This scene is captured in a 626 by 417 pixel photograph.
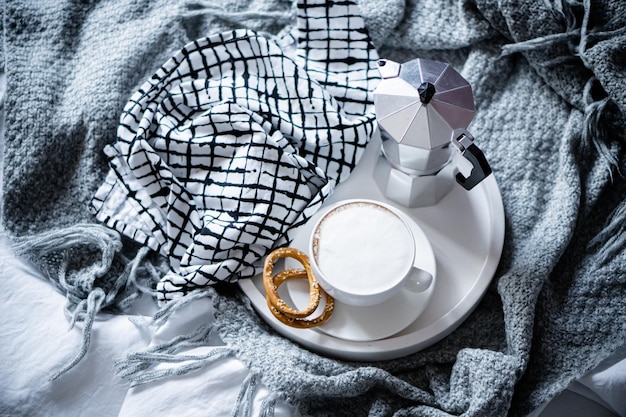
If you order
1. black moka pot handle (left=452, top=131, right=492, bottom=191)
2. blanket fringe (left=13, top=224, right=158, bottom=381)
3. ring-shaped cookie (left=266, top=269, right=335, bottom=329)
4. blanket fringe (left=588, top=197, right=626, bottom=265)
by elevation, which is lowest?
blanket fringe (left=588, top=197, right=626, bottom=265)

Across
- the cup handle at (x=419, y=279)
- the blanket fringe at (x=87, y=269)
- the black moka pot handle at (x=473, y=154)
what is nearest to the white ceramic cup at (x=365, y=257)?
the cup handle at (x=419, y=279)

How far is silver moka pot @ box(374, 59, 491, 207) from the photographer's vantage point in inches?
26.4

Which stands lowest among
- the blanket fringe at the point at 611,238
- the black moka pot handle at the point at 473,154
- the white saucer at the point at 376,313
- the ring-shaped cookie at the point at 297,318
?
the blanket fringe at the point at 611,238

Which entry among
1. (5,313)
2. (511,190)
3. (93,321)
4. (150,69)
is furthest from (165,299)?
(511,190)

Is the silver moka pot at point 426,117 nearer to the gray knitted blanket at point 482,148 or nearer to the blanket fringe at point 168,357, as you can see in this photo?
the gray knitted blanket at point 482,148

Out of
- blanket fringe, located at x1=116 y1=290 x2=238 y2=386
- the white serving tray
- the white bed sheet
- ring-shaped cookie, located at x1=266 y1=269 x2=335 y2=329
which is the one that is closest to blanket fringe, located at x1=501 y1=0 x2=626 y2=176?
the white serving tray

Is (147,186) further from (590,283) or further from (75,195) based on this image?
(590,283)

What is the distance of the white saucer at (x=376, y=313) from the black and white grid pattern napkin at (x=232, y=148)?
8cm

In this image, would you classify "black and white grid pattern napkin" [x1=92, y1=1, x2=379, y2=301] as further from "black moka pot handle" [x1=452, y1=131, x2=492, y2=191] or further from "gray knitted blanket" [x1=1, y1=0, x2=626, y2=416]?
"black moka pot handle" [x1=452, y1=131, x2=492, y2=191]

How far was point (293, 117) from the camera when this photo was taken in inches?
33.3

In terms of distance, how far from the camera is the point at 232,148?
818mm

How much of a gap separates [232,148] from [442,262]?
310mm

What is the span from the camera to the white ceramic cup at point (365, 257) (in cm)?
69

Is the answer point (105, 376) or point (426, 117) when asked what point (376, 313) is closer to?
point (426, 117)
